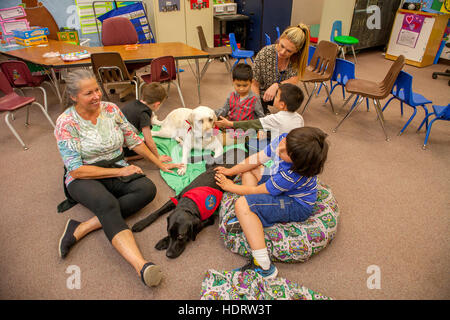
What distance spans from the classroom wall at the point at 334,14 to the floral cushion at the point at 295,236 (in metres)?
4.71

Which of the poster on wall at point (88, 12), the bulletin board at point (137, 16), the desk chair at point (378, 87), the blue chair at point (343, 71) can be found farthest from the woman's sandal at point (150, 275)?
the poster on wall at point (88, 12)

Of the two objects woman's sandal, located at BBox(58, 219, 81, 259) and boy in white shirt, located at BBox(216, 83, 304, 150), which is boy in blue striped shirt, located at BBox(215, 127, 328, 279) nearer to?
boy in white shirt, located at BBox(216, 83, 304, 150)

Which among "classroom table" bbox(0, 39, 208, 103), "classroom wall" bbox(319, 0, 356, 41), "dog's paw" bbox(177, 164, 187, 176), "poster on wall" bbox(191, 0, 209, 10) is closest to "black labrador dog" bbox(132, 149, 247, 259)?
"dog's paw" bbox(177, 164, 187, 176)

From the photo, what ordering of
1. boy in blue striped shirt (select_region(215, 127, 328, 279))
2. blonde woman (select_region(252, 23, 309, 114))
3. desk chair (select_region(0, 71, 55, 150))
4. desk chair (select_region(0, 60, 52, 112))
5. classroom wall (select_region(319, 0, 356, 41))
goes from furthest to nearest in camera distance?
classroom wall (select_region(319, 0, 356, 41)) → desk chair (select_region(0, 60, 52, 112)) → desk chair (select_region(0, 71, 55, 150)) → blonde woman (select_region(252, 23, 309, 114)) → boy in blue striped shirt (select_region(215, 127, 328, 279))

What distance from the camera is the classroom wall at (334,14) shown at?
524cm

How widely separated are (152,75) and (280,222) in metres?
2.40

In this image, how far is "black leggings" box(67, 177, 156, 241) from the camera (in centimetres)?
179

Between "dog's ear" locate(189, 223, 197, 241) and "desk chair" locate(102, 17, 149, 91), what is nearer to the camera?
"dog's ear" locate(189, 223, 197, 241)

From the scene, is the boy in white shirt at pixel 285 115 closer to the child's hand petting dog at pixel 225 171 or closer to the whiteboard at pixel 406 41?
the child's hand petting dog at pixel 225 171

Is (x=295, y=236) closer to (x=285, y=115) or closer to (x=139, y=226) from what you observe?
(x=285, y=115)

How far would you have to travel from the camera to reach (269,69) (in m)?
2.81

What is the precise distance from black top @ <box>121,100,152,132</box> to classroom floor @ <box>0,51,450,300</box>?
0.44m

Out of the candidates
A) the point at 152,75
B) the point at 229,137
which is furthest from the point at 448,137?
the point at 152,75
